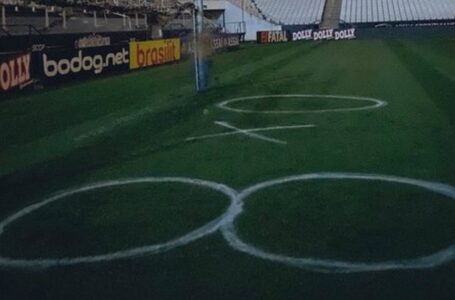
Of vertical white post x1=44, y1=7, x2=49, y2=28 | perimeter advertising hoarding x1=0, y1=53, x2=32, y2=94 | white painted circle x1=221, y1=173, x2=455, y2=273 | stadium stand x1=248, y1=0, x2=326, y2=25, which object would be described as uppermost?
stadium stand x1=248, y1=0, x2=326, y2=25

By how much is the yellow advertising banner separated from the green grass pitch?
8212 millimetres

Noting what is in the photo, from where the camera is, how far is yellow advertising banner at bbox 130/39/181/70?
22.4m

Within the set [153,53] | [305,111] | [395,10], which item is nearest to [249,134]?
[305,111]

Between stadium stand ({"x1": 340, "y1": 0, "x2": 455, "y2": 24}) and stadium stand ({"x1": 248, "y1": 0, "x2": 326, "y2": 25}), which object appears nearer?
stadium stand ({"x1": 340, "y1": 0, "x2": 455, "y2": 24})

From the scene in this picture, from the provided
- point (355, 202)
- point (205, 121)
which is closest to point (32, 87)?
point (205, 121)

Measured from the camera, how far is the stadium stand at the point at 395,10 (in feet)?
192

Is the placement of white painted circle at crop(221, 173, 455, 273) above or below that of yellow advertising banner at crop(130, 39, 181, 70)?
below

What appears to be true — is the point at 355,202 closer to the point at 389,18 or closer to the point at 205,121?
the point at 205,121

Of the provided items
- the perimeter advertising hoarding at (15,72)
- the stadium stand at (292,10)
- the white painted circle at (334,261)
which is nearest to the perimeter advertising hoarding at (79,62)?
the perimeter advertising hoarding at (15,72)

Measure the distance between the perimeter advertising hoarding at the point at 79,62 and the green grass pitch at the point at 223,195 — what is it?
265 centimetres

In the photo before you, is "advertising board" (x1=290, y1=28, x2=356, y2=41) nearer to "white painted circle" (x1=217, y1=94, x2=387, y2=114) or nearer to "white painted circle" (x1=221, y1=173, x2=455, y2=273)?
"white painted circle" (x1=217, y1=94, x2=387, y2=114)

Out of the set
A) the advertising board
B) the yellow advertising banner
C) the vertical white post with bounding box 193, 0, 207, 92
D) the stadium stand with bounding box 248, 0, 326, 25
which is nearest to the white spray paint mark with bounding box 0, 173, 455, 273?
the vertical white post with bounding box 193, 0, 207, 92

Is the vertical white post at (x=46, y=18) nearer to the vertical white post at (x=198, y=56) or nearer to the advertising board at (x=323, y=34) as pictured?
the vertical white post at (x=198, y=56)

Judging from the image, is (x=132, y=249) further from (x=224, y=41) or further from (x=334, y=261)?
(x=224, y=41)
